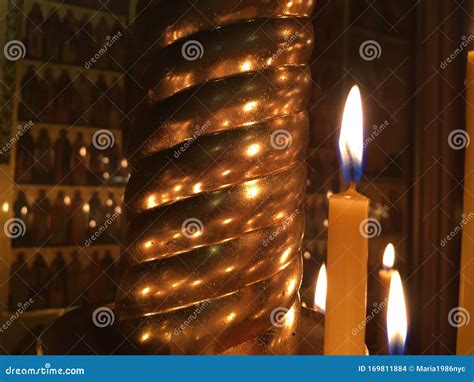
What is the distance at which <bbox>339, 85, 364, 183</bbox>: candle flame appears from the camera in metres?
0.31

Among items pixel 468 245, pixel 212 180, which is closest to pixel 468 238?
pixel 468 245

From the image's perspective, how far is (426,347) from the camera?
891 millimetres

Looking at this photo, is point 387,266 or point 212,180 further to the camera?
point 387,266

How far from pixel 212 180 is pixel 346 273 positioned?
11 cm

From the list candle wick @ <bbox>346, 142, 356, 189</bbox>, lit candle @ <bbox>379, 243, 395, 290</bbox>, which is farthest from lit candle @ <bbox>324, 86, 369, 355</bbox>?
lit candle @ <bbox>379, 243, 395, 290</bbox>

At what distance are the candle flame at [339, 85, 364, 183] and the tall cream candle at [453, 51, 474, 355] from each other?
0.22ft

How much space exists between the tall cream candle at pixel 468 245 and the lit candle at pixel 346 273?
0.24ft

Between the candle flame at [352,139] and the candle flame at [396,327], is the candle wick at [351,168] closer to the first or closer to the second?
the candle flame at [352,139]

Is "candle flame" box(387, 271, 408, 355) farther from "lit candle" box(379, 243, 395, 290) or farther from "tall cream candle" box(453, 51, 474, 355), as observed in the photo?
"lit candle" box(379, 243, 395, 290)

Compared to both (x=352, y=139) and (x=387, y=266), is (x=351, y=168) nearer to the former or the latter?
(x=352, y=139)

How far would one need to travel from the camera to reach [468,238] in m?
0.31

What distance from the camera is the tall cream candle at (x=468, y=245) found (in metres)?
0.30

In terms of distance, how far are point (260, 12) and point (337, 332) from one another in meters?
0.23
